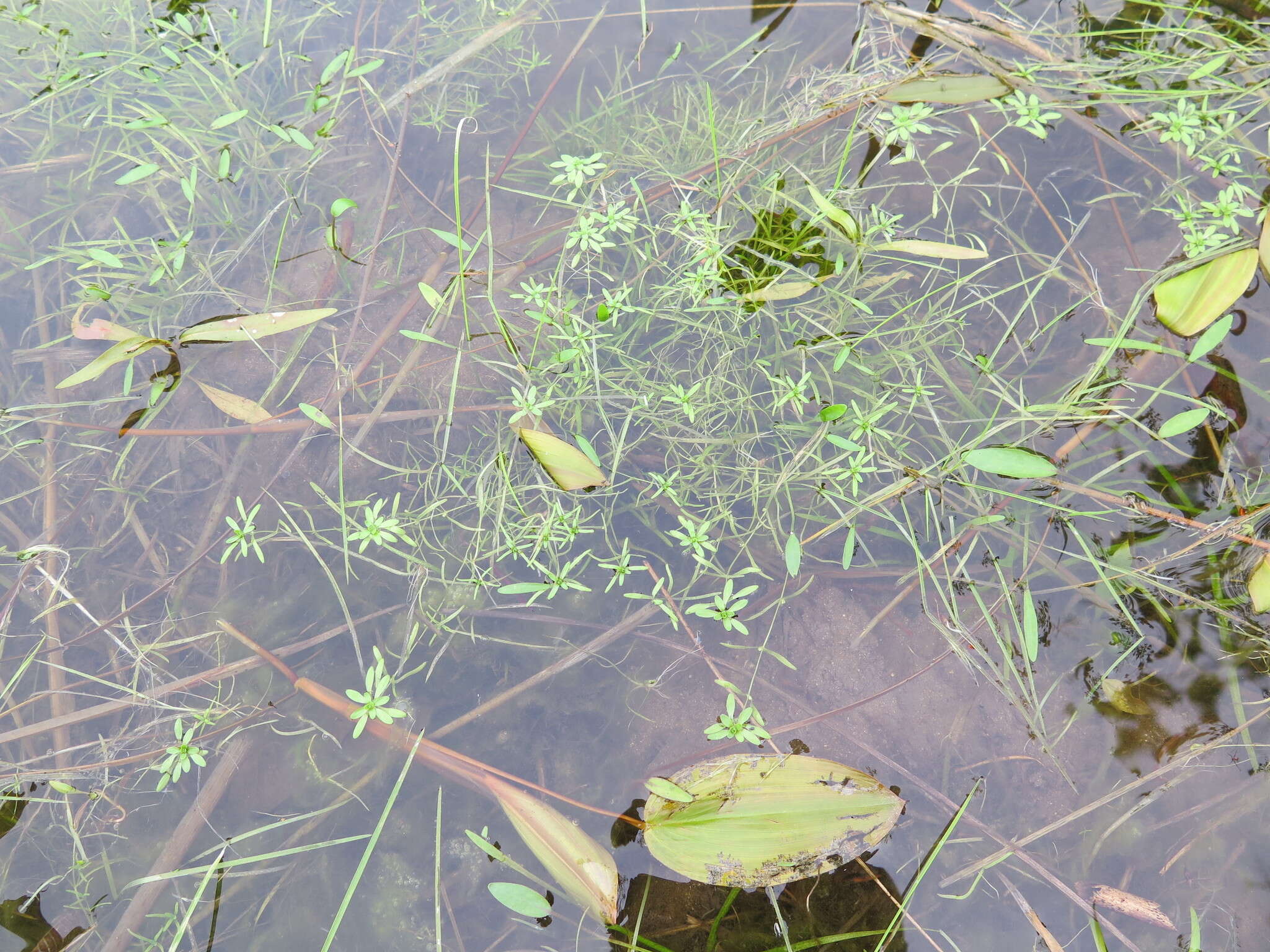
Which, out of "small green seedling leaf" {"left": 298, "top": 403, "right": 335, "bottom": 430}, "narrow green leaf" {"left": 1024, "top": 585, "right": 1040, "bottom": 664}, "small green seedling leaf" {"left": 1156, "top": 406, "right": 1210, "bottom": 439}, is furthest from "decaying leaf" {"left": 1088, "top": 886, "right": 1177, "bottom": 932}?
"small green seedling leaf" {"left": 298, "top": 403, "right": 335, "bottom": 430}

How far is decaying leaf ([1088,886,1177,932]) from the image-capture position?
65.2 inches

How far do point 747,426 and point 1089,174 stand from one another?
4.64ft

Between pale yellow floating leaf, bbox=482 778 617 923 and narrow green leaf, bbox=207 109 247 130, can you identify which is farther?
narrow green leaf, bbox=207 109 247 130

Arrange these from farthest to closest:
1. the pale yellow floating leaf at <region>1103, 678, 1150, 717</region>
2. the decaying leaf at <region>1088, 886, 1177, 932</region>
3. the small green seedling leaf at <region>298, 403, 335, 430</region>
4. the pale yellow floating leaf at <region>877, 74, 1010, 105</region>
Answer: the pale yellow floating leaf at <region>877, 74, 1010, 105</region>, the small green seedling leaf at <region>298, 403, 335, 430</region>, the pale yellow floating leaf at <region>1103, 678, 1150, 717</region>, the decaying leaf at <region>1088, 886, 1177, 932</region>

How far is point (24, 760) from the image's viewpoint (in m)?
1.90

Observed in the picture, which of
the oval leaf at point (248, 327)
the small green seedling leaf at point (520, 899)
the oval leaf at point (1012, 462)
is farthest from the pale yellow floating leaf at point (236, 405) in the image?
the oval leaf at point (1012, 462)

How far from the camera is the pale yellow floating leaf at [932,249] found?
80.3 inches

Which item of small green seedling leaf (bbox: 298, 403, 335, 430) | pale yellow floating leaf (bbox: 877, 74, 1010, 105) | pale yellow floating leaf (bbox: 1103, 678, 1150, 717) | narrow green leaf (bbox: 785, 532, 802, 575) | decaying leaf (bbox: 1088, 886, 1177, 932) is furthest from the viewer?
pale yellow floating leaf (bbox: 877, 74, 1010, 105)

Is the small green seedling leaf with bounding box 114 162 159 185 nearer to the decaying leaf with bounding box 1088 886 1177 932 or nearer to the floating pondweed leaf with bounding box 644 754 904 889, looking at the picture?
the floating pondweed leaf with bounding box 644 754 904 889

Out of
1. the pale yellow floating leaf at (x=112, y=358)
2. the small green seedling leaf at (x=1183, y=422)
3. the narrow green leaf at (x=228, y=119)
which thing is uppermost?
the narrow green leaf at (x=228, y=119)

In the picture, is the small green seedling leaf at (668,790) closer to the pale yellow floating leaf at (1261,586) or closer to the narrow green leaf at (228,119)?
the pale yellow floating leaf at (1261,586)

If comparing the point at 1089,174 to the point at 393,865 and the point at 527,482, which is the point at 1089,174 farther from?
the point at 393,865

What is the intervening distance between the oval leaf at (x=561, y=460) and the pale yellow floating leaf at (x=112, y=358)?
127 cm

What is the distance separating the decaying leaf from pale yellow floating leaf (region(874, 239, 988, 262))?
169 cm
